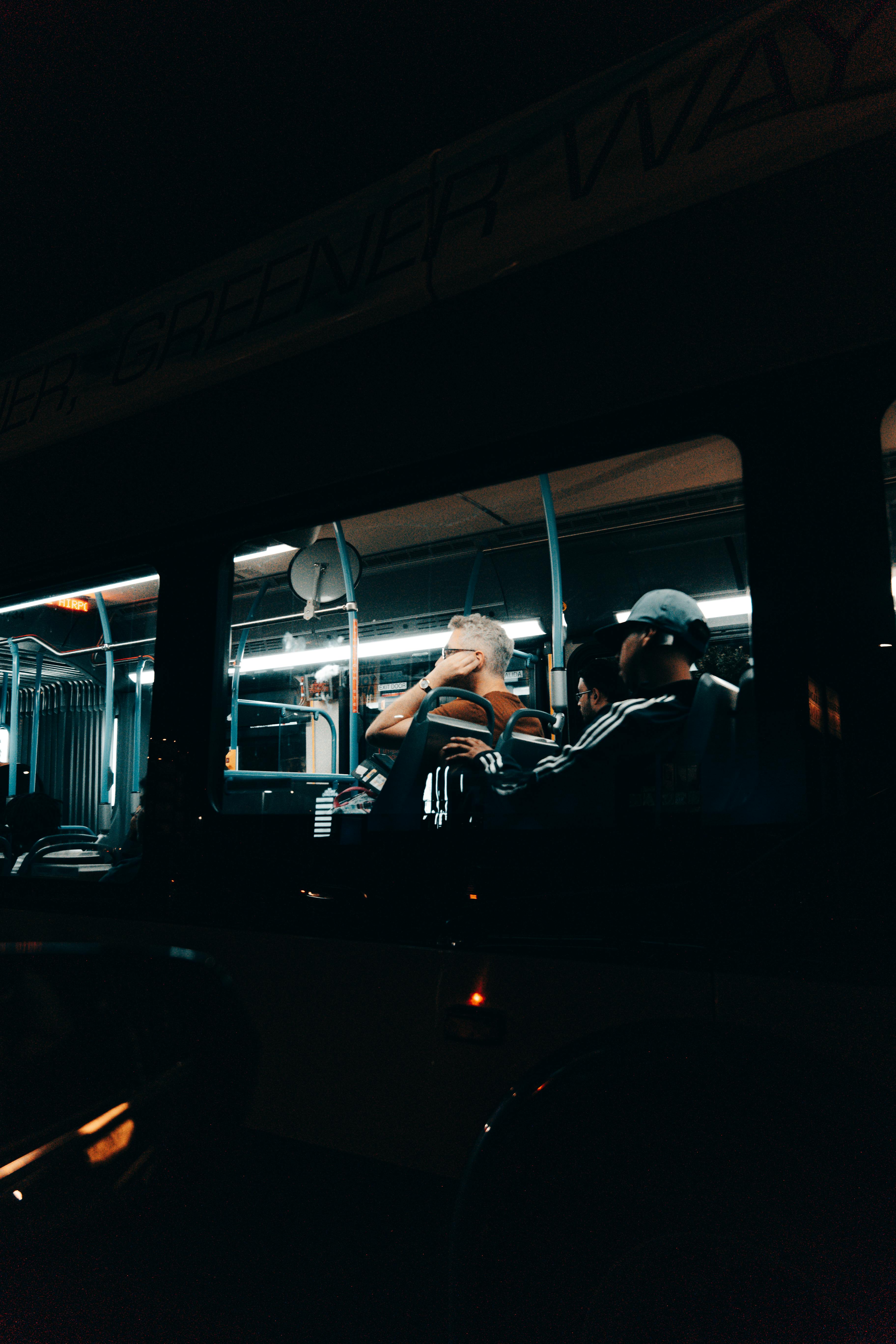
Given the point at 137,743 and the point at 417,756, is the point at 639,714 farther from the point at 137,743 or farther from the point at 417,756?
the point at 137,743

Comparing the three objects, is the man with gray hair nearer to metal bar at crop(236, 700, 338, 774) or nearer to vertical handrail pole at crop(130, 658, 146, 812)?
metal bar at crop(236, 700, 338, 774)

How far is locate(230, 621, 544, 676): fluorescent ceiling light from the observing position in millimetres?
2055

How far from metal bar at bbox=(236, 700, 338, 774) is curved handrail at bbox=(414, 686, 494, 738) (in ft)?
0.72

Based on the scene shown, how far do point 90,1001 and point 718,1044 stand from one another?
5.20ft

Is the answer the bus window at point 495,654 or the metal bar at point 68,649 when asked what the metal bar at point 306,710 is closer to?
the bus window at point 495,654

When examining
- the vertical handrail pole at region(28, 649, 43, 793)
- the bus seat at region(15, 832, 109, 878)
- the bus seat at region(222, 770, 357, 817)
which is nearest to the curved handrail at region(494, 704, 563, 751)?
the bus seat at region(222, 770, 357, 817)

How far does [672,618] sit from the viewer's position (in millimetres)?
1669

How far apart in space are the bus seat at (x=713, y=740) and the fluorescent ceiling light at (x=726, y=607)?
11cm

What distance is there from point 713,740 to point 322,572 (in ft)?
3.87

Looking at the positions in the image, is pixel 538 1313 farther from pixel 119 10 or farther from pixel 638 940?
pixel 119 10

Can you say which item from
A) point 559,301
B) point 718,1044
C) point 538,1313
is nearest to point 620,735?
point 718,1044

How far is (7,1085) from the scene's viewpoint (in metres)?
2.21

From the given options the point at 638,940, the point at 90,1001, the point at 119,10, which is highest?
the point at 119,10

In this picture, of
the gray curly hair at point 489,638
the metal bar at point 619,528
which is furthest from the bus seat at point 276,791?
the metal bar at point 619,528
